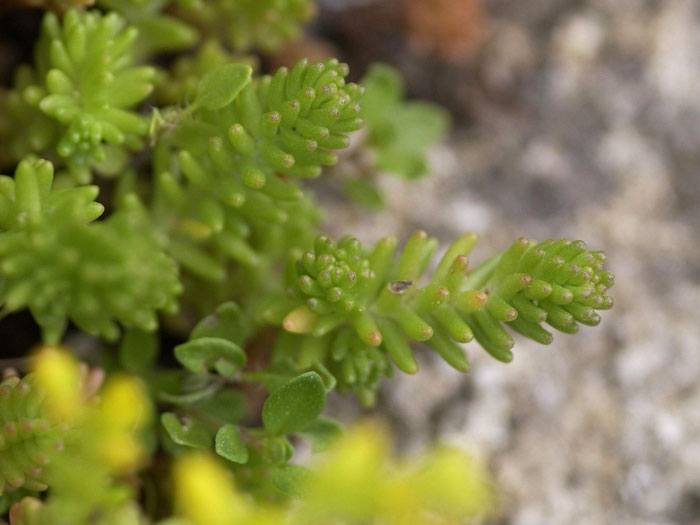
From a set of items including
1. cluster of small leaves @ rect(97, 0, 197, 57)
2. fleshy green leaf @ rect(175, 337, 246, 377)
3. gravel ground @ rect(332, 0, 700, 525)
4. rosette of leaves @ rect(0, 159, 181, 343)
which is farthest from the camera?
gravel ground @ rect(332, 0, 700, 525)

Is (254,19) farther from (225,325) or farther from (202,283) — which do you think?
(225,325)

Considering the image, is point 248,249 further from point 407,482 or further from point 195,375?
point 407,482

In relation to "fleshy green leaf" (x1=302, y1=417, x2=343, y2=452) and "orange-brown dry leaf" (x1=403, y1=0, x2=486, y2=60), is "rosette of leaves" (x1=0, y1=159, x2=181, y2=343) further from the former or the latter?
"orange-brown dry leaf" (x1=403, y1=0, x2=486, y2=60)

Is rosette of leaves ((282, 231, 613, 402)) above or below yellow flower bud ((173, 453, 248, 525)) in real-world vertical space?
below

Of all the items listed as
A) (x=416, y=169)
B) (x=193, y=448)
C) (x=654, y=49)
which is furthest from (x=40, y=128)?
(x=654, y=49)

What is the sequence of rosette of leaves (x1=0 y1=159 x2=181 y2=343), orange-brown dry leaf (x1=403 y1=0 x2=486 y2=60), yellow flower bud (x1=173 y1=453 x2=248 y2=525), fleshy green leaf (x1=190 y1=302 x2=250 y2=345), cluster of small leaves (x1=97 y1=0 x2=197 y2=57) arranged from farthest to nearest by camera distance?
orange-brown dry leaf (x1=403 y1=0 x2=486 y2=60), cluster of small leaves (x1=97 y1=0 x2=197 y2=57), fleshy green leaf (x1=190 y1=302 x2=250 y2=345), rosette of leaves (x1=0 y1=159 x2=181 y2=343), yellow flower bud (x1=173 y1=453 x2=248 y2=525)

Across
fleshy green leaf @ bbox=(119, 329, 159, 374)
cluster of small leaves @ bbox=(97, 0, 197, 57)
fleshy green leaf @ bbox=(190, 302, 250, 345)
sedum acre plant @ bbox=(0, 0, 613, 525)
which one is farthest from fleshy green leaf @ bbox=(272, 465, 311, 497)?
cluster of small leaves @ bbox=(97, 0, 197, 57)

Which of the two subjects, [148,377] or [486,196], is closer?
[148,377]

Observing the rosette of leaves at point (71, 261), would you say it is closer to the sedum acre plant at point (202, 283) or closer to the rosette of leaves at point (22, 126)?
the sedum acre plant at point (202, 283)
